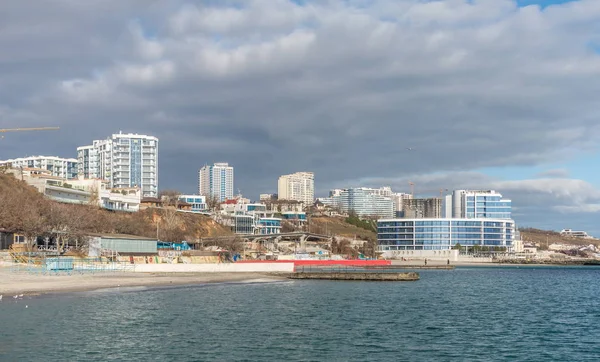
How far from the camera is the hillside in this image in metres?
102

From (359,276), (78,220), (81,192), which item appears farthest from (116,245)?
(81,192)

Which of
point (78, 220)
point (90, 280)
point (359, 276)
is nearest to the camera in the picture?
point (90, 280)

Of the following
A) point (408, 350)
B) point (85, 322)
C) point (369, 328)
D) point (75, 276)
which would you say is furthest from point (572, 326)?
point (75, 276)

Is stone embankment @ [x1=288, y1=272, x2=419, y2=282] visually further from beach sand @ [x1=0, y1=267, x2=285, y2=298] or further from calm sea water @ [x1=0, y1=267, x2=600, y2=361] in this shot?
→ calm sea water @ [x1=0, y1=267, x2=600, y2=361]

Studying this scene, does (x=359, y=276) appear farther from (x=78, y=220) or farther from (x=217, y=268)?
(x=78, y=220)

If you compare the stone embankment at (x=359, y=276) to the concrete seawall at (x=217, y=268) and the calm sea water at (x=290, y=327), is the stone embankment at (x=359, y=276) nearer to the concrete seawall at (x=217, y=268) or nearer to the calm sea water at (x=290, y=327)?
the concrete seawall at (x=217, y=268)

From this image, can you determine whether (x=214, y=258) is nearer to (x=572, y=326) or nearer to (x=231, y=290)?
(x=231, y=290)

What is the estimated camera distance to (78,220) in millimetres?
107438

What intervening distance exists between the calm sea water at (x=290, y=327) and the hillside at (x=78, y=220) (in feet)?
124

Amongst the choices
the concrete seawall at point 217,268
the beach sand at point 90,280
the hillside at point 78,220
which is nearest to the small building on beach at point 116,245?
the hillside at point 78,220

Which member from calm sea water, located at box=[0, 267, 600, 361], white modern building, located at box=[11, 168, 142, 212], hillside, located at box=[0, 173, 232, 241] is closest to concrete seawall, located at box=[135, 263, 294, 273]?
hillside, located at box=[0, 173, 232, 241]

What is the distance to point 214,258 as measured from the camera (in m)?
133

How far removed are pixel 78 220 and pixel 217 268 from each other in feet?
81.2

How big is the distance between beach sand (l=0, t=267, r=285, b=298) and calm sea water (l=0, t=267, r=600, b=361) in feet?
12.8
